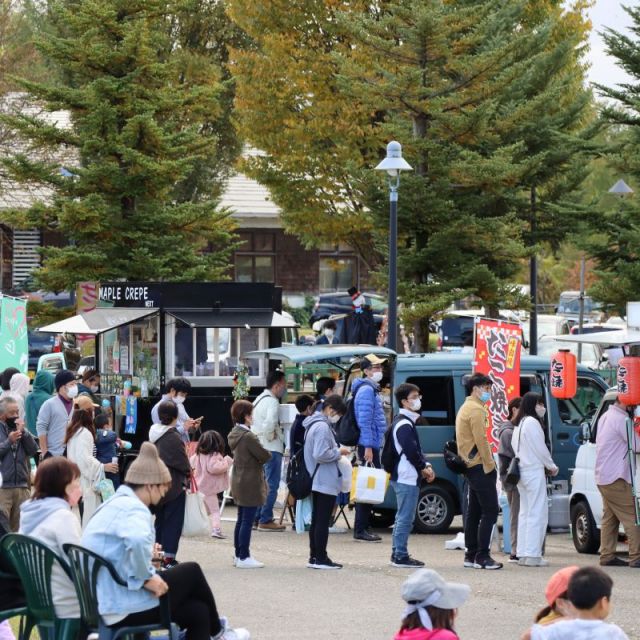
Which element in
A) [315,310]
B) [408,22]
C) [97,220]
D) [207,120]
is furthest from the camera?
→ [315,310]

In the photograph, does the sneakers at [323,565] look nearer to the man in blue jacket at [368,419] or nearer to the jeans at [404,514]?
the jeans at [404,514]

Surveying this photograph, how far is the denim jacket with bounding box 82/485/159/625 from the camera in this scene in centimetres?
764

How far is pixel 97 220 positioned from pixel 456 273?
24.3ft

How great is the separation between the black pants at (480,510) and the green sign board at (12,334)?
6954 millimetres

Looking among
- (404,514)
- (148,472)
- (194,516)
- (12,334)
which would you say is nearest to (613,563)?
(404,514)

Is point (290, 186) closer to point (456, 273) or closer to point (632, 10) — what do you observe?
point (456, 273)

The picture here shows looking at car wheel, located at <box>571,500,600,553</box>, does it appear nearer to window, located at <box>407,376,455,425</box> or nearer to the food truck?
window, located at <box>407,376,455,425</box>

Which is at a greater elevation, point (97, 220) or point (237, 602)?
point (97, 220)

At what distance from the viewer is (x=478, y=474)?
1338 centimetres

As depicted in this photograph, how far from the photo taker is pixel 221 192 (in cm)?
4003

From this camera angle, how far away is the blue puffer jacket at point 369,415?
16.0 metres

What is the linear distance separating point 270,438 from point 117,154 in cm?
1376

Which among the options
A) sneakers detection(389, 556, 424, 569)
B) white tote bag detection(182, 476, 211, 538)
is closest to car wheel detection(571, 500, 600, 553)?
sneakers detection(389, 556, 424, 569)

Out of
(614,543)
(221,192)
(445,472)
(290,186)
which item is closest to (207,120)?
(221,192)
